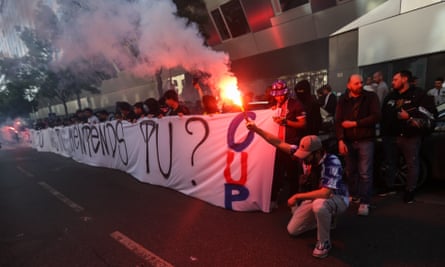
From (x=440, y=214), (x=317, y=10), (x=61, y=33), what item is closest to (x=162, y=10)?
(x=61, y=33)

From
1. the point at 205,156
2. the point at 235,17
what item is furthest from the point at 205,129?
the point at 235,17

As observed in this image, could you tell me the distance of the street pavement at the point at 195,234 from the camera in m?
2.55

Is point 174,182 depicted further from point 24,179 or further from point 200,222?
point 24,179

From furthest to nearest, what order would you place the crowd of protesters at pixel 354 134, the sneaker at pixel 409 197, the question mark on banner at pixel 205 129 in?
the question mark on banner at pixel 205 129 → the sneaker at pixel 409 197 → the crowd of protesters at pixel 354 134

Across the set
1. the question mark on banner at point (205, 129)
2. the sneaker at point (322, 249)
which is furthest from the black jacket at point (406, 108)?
the question mark on banner at point (205, 129)

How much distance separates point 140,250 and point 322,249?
1.94 metres

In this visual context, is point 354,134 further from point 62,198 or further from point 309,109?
point 62,198

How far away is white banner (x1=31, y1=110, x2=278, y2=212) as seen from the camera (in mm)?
3588

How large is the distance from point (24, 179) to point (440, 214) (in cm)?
892

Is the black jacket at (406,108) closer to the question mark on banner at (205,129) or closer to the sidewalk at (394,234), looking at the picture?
the sidewalk at (394,234)

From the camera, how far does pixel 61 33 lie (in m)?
7.44

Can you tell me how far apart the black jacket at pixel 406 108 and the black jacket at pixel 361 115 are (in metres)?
0.48

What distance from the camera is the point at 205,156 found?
4.23 metres

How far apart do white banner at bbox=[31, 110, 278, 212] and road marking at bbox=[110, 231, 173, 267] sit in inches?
54.5
